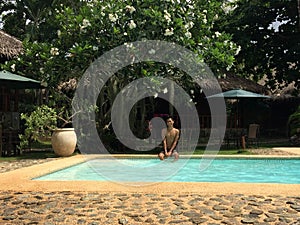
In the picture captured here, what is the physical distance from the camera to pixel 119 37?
1110 cm

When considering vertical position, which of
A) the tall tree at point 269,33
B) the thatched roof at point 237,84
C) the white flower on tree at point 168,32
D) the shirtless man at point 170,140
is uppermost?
the tall tree at point 269,33

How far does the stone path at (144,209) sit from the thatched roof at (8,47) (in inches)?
350

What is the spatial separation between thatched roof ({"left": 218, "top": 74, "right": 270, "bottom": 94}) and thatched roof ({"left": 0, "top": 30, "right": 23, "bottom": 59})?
9.79 m

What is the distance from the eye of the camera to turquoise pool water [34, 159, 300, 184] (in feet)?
26.0

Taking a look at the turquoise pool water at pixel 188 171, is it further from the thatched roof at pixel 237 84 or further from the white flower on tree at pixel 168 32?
the thatched roof at pixel 237 84

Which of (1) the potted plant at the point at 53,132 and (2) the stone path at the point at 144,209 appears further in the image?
(1) the potted plant at the point at 53,132

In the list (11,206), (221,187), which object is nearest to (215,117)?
(221,187)

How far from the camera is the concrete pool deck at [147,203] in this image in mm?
3918

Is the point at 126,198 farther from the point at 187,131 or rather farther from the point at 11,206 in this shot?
the point at 187,131

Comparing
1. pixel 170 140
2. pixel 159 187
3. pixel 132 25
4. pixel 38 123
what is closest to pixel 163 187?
pixel 159 187

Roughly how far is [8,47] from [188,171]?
27.1 feet

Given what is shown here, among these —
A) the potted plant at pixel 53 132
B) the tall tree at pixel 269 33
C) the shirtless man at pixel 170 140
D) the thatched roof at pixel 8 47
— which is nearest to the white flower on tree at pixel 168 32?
the shirtless man at pixel 170 140

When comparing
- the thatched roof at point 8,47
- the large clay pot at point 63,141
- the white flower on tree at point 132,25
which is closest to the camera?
the large clay pot at point 63,141

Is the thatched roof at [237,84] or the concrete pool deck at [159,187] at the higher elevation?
the thatched roof at [237,84]
